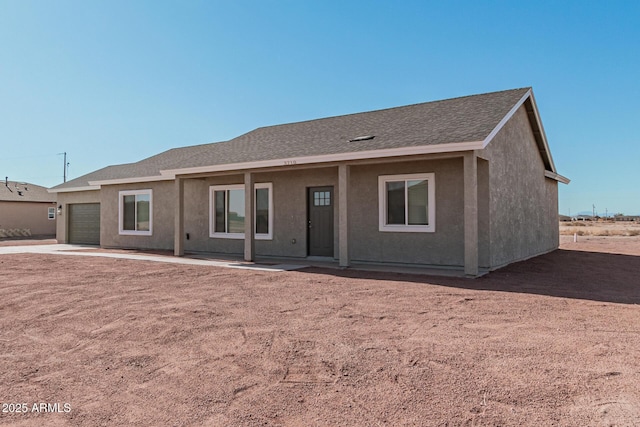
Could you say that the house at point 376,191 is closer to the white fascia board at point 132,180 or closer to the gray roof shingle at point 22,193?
the white fascia board at point 132,180

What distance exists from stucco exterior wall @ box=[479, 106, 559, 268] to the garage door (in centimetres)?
1804

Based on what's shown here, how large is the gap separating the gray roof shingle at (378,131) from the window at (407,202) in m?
1.27

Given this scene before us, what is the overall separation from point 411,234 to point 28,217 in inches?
1181

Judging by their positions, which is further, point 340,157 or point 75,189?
point 75,189

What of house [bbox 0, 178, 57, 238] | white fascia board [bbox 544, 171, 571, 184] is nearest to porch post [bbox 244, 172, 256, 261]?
white fascia board [bbox 544, 171, 571, 184]

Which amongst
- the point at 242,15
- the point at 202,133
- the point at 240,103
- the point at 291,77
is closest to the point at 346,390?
the point at 242,15

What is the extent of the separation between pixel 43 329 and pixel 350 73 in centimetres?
1642

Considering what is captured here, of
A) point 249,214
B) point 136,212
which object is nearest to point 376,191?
point 249,214

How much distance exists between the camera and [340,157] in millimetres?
10117

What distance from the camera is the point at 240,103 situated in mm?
19766

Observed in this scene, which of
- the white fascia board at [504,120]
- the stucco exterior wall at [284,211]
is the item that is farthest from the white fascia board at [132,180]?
the white fascia board at [504,120]

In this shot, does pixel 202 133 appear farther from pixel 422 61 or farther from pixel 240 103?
pixel 422 61

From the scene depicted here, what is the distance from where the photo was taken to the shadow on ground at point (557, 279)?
7496 mm

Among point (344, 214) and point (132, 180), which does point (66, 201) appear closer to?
point (132, 180)
